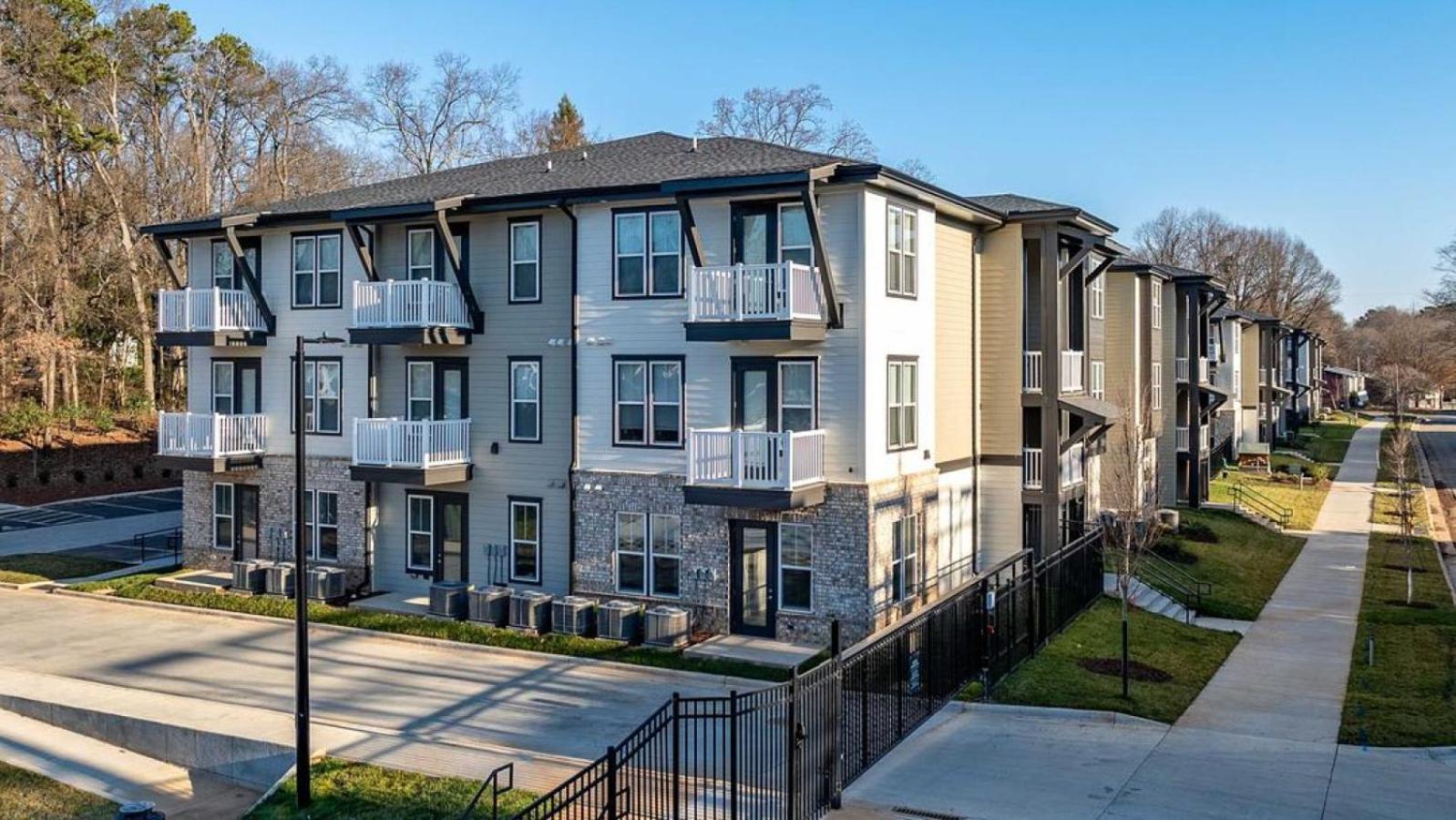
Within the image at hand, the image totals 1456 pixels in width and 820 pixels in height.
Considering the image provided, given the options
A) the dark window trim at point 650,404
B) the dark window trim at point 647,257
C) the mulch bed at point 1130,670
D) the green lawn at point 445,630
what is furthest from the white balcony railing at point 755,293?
the mulch bed at point 1130,670

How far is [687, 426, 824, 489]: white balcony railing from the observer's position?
766 inches

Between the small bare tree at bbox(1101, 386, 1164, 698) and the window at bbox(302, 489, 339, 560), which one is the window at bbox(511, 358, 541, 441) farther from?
the small bare tree at bbox(1101, 386, 1164, 698)

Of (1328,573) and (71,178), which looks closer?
(1328,573)

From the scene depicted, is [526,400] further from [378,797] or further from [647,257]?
[378,797]

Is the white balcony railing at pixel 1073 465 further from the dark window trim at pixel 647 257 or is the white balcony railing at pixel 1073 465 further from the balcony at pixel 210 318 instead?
the balcony at pixel 210 318

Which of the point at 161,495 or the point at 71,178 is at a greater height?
the point at 71,178

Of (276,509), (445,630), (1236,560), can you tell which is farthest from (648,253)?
(1236,560)

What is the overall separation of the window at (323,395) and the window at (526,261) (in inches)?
213

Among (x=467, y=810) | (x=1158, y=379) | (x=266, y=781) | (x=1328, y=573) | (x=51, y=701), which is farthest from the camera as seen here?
(x=1158, y=379)

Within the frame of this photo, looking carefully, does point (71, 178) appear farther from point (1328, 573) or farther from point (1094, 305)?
point (1328, 573)

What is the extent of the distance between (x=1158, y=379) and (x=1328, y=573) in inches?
363

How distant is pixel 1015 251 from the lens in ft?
84.3

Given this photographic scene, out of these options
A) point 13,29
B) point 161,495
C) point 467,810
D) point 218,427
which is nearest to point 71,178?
point 13,29

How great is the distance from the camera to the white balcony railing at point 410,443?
77.5 ft
